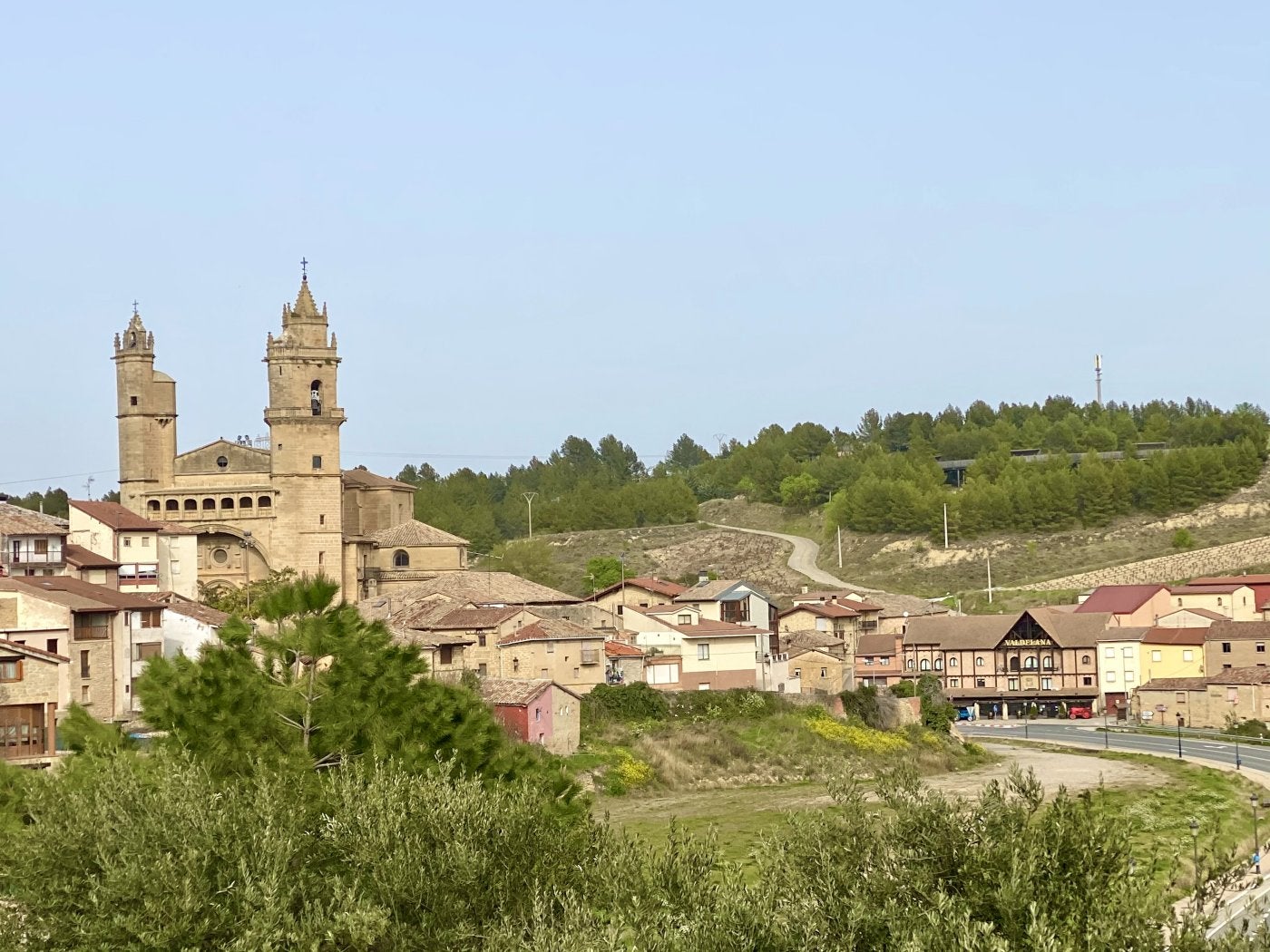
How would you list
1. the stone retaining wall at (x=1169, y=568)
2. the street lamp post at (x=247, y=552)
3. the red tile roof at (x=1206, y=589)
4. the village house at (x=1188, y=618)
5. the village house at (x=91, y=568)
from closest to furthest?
the village house at (x=91, y=568) → the street lamp post at (x=247, y=552) → the village house at (x=1188, y=618) → the red tile roof at (x=1206, y=589) → the stone retaining wall at (x=1169, y=568)

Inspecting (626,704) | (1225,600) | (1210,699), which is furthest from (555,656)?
(1225,600)

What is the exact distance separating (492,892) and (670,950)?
12.8 feet

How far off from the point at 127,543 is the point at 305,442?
13281 millimetres

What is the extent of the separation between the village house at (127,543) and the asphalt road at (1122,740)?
1363 inches

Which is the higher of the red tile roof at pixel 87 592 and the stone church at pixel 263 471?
the stone church at pixel 263 471

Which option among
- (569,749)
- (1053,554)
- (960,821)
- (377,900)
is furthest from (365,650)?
(1053,554)

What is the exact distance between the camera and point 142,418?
265 ft

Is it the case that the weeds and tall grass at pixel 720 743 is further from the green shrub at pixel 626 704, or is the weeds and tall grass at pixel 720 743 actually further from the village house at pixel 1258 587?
the village house at pixel 1258 587

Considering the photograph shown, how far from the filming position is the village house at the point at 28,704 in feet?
149

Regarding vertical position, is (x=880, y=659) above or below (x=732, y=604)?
below

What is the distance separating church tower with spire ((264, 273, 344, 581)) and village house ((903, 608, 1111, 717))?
97.7 ft

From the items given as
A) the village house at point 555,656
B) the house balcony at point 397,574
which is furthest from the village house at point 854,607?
the village house at point 555,656

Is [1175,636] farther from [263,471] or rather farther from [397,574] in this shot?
[263,471]

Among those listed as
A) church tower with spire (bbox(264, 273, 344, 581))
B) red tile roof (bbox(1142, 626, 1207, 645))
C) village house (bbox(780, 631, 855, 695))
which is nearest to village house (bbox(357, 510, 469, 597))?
church tower with spire (bbox(264, 273, 344, 581))
